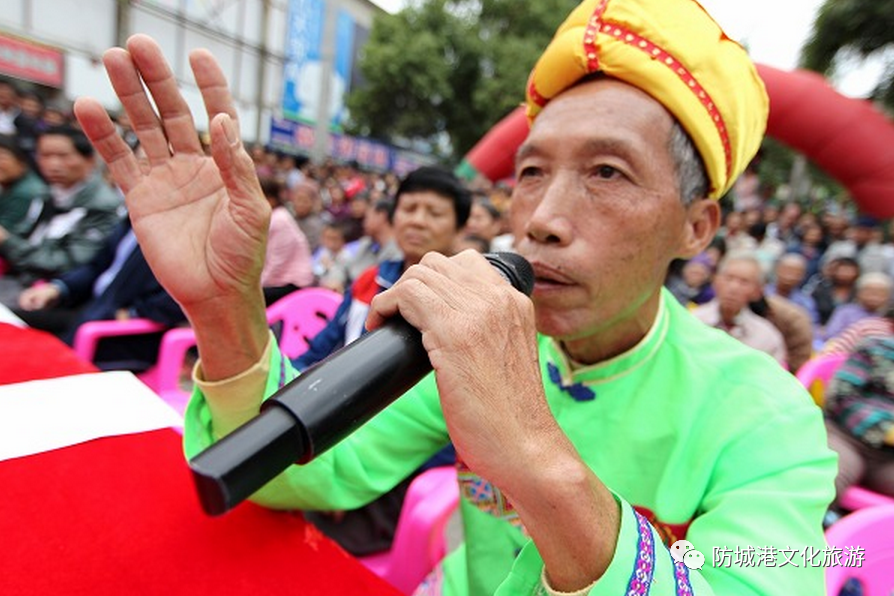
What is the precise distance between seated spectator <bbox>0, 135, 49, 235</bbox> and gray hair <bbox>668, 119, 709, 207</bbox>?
4.19 meters

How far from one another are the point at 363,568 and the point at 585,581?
0.44 m

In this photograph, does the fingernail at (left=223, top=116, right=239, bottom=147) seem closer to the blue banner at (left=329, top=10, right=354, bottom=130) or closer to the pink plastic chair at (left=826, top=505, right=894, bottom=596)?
the pink plastic chair at (left=826, top=505, right=894, bottom=596)

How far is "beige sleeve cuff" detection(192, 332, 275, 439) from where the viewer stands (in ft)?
3.25

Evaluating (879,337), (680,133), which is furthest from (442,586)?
(879,337)

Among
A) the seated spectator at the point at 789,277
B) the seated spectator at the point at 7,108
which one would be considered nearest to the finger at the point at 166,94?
the seated spectator at the point at 789,277

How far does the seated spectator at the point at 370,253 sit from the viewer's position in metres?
4.68

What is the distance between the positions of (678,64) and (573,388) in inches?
24.9

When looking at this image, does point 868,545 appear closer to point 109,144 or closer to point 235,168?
point 235,168

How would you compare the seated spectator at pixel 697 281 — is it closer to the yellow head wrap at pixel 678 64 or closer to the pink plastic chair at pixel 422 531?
the pink plastic chair at pixel 422 531

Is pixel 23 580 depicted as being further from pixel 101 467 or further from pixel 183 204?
pixel 183 204

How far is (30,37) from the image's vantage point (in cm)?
1287

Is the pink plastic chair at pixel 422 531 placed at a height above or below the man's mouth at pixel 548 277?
below

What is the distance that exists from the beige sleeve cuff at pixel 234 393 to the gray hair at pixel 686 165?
81 cm

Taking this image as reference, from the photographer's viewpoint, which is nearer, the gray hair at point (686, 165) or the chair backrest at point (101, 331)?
the gray hair at point (686, 165)
